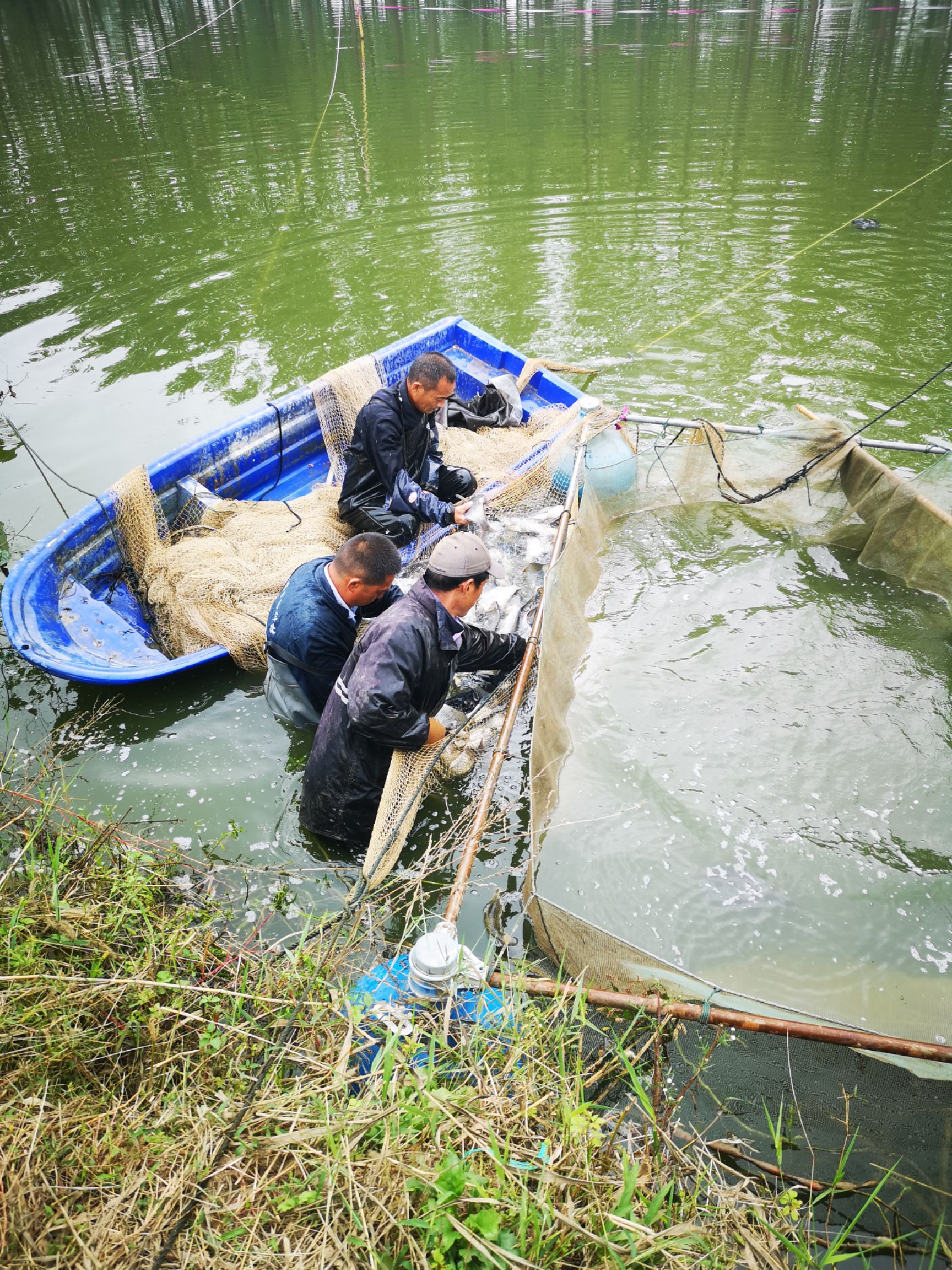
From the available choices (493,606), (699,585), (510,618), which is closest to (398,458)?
(493,606)

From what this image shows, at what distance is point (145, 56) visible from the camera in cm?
2408

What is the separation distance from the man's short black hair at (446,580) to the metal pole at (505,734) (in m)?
0.64

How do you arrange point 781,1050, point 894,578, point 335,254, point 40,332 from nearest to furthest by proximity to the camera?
point 781,1050 → point 894,578 → point 40,332 → point 335,254

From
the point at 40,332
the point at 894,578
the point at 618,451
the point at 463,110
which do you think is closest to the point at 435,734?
the point at 618,451

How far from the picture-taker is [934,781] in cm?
462

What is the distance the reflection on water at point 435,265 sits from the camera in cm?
491

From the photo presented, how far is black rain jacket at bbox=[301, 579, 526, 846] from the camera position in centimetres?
352

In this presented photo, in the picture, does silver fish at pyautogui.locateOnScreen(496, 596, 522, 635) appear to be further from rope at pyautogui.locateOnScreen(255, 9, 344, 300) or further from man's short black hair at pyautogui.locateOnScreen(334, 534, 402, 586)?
rope at pyautogui.locateOnScreen(255, 9, 344, 300)

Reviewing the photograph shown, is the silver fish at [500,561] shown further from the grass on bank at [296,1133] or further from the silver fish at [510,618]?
the grass on bank at [296,1133]

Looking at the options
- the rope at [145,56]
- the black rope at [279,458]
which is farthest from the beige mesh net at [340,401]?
the rope at [145,56]

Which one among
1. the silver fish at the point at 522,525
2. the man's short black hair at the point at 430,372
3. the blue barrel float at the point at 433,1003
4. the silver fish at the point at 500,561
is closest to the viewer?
the blue barrel float at the point at 433,1003

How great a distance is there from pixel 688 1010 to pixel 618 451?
477 centimetres

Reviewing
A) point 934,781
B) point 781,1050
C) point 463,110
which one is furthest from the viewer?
point 463,110

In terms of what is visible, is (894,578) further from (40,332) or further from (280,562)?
(40,332)
